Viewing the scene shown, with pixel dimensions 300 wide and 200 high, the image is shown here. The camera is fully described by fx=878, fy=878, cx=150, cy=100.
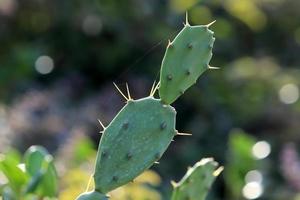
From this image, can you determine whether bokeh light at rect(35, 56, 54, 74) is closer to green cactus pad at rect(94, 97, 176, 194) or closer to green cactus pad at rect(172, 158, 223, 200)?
green cactus pad at rect(172, 158, 223, 200)

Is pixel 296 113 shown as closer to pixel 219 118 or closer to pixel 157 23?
pixel 219 118

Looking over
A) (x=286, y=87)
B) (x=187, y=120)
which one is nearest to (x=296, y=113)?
(x=286, y=87)

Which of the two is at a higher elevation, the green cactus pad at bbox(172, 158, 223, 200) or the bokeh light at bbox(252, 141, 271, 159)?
the green cactus pad at bbox(172, 158, 223, 200)

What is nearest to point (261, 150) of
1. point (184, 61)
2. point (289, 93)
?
point (289, 93)

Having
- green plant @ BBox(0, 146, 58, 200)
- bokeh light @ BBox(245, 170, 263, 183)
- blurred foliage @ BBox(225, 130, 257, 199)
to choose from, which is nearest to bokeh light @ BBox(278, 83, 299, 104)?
bokeh light @ BBox(245, 170, 263, 183)

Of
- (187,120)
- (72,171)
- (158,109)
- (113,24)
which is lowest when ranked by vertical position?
(187,120)

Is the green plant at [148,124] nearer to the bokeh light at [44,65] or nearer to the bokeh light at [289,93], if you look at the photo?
the bokeh light at [289,93]

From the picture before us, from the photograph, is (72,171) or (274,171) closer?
(72,171)
